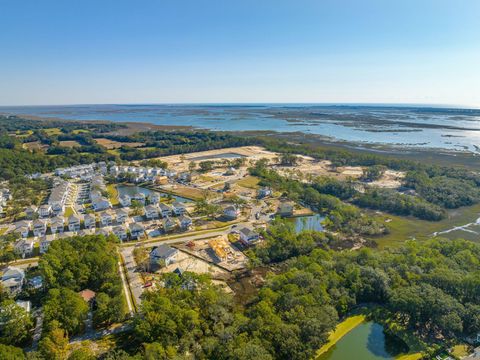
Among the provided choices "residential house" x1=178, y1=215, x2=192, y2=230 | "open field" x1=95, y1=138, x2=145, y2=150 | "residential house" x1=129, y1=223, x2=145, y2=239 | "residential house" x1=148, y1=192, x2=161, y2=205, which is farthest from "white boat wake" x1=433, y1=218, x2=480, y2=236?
"open field" x1=95, y1=138, x2=145, y2=150

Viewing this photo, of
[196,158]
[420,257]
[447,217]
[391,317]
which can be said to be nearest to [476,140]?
[447,217]

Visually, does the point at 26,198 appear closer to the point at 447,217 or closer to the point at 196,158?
the point at 196,158

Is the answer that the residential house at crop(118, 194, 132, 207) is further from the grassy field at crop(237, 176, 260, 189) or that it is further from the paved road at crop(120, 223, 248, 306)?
the grassy field at crop(237, 176, 260, 189)

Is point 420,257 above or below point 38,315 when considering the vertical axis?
above

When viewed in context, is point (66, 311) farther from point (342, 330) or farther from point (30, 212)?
point (30, 212)

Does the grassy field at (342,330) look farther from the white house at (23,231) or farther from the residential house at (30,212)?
the residential house at (30,212)

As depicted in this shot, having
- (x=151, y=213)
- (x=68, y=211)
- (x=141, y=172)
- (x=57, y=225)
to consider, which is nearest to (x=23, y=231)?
(x=57, y=225)
